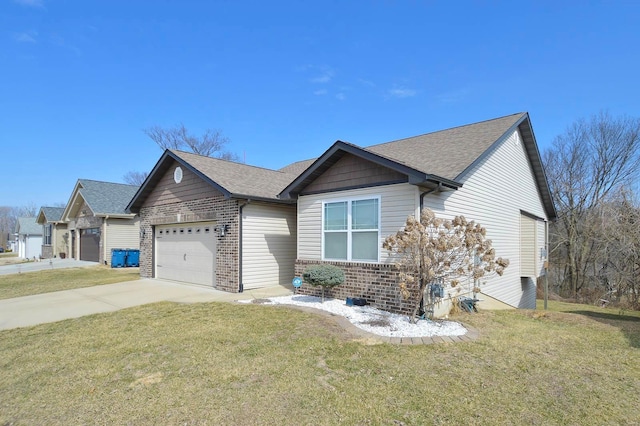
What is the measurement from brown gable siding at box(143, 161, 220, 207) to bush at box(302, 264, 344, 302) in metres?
4.91

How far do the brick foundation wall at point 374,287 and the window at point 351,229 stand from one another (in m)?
0.25

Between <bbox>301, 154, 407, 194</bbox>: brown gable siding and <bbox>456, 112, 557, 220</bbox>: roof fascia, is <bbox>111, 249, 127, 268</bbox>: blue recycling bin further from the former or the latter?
<bbox>456, 112, 557, 220</bbox>: roof fascia

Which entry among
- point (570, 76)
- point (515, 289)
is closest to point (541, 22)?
point (570, 76)

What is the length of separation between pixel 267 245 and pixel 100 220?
17308 mm

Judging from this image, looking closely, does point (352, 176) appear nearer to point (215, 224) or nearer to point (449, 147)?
point (449, 147)

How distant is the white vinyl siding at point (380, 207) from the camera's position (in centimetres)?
789

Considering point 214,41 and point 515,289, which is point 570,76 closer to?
point 515,289

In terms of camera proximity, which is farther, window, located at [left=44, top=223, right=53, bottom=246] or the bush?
window, located at [left=44, top=223, right=53, bottom=246]

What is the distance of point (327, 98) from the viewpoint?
18.7 m

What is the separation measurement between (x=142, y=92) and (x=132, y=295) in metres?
11.9

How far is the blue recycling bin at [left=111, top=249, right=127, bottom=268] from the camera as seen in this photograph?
20.7 meters

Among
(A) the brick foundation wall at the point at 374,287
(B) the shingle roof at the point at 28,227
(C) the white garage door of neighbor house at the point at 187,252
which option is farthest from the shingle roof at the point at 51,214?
(A) the brick foundation wall at the point at 374,287

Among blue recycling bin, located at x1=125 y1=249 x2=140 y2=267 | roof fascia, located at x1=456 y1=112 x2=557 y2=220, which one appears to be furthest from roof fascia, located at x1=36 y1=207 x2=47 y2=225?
roof fascia, located at x1=456 y1=112 x2=557 y2=220

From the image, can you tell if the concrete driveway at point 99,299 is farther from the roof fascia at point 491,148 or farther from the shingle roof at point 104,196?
the shingle roof at point 104,196
